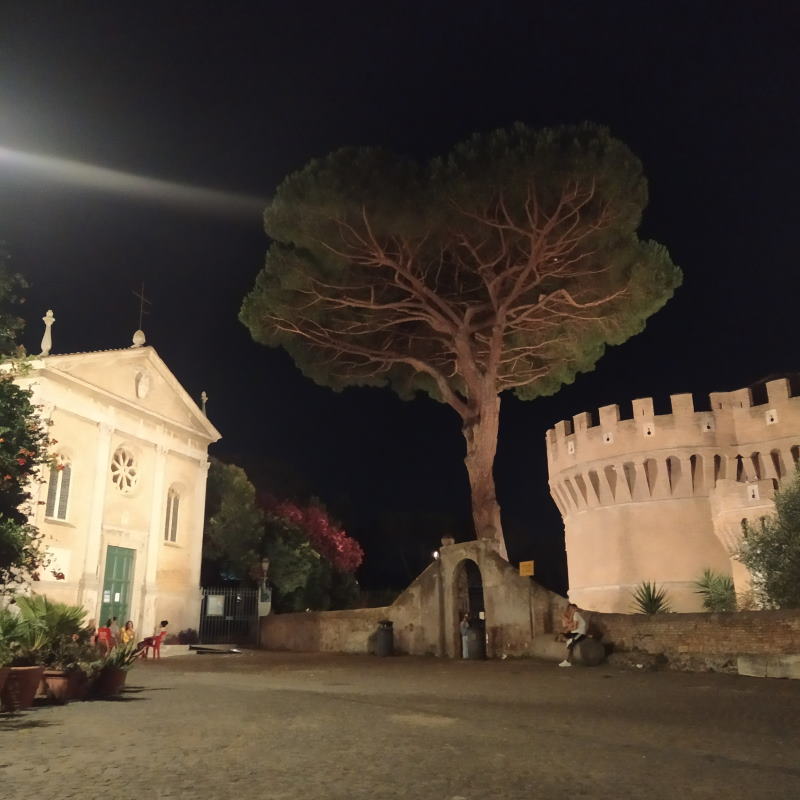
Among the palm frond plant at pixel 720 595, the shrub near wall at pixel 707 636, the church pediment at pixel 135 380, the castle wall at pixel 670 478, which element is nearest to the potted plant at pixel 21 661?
the shrub near wall at pixel 707 636

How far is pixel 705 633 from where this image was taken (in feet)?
39.2

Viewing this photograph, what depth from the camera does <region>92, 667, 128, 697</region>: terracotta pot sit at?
9438 mm

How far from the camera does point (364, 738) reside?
6152mm

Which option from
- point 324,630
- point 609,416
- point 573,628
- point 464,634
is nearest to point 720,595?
point 464,634

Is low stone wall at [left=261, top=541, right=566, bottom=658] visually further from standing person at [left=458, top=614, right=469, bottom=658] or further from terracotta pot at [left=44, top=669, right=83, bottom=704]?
terracotta pot at [left=44, top=669, right=83, bottom=704]

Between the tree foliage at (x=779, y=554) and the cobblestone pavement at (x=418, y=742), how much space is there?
5180mm

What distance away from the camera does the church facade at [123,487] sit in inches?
758

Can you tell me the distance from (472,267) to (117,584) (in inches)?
543

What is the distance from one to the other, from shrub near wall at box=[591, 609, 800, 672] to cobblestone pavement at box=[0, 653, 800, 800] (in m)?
0.95

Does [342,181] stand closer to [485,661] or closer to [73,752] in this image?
[485,661]

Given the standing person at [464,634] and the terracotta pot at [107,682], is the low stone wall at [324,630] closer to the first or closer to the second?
the standing person at [464,634]

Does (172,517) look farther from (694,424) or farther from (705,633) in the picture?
(694,424)

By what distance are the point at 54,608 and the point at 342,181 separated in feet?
38.1

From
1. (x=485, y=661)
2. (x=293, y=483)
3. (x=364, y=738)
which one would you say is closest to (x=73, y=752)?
(x=364, y=738)
